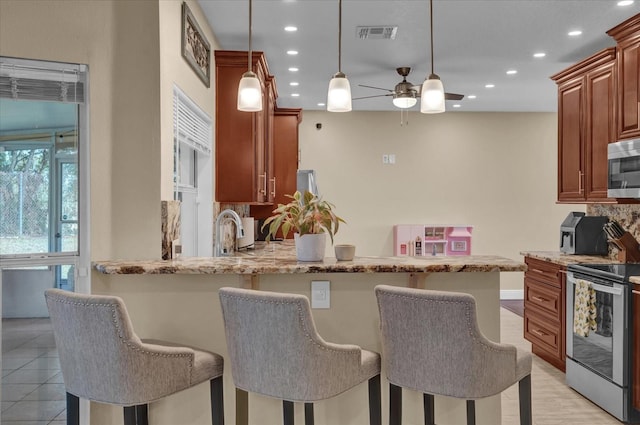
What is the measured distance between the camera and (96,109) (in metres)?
2.71

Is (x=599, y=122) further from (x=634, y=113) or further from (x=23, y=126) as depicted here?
(x=23, y=126)

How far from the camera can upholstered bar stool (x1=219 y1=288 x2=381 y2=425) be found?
194cm

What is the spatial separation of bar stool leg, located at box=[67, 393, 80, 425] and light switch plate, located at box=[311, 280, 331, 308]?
108 centimetres

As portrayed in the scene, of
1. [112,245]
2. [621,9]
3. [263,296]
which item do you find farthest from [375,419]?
[621,9]

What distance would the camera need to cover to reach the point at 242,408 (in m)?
2.62

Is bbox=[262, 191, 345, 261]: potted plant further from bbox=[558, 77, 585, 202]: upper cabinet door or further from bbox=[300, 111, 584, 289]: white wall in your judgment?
bbox=[300, 111, 584, 289]: white wall

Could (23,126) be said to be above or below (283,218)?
above

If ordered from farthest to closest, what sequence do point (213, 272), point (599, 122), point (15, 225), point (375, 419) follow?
point (599, 122)
point (15, 225)
point (213, 272)
point (375, 419)

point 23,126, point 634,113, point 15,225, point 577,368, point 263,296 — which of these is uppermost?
point 634,113

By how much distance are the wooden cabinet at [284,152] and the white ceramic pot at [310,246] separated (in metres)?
4.16

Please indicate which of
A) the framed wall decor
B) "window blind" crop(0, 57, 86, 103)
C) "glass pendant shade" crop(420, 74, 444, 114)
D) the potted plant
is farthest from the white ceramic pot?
the framed wall decor

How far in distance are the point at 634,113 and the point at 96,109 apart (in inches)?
144

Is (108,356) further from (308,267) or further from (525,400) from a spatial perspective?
(525,400)

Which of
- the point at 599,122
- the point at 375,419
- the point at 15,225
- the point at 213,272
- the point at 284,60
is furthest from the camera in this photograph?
the point at 284,60
